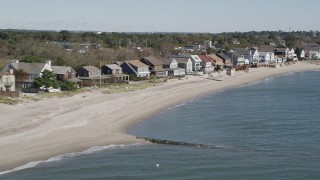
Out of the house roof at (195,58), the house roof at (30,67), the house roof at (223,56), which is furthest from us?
the house roof at (223,56)

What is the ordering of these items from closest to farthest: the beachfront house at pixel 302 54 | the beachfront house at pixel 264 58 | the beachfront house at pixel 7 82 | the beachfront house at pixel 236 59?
the beachfront house at pixel 7 82 < the beachfront house at pixel 236 59 < the beachfront house at pixel 264 58 < the beachfront house at pixel 302 54

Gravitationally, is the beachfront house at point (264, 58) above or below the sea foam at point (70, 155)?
above

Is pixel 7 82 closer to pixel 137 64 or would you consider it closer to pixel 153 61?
pixel 137 64

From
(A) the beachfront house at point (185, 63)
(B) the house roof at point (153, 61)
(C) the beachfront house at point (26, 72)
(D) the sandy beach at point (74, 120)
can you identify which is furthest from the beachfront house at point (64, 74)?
(A) the beachfront house at point (185, 63)

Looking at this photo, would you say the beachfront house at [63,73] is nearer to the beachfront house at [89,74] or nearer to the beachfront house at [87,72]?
the beachfront house at [89,74]

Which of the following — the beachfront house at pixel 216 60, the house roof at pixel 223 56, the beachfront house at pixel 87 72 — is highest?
the house roof at pixel 223 56

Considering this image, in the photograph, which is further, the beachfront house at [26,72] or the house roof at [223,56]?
the house roof at [223,56]

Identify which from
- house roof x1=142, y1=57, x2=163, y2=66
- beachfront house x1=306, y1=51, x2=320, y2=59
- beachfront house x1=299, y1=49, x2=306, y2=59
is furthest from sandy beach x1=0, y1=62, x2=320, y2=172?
beachfront house x1=306, y1=51, x2=320, y2=59
